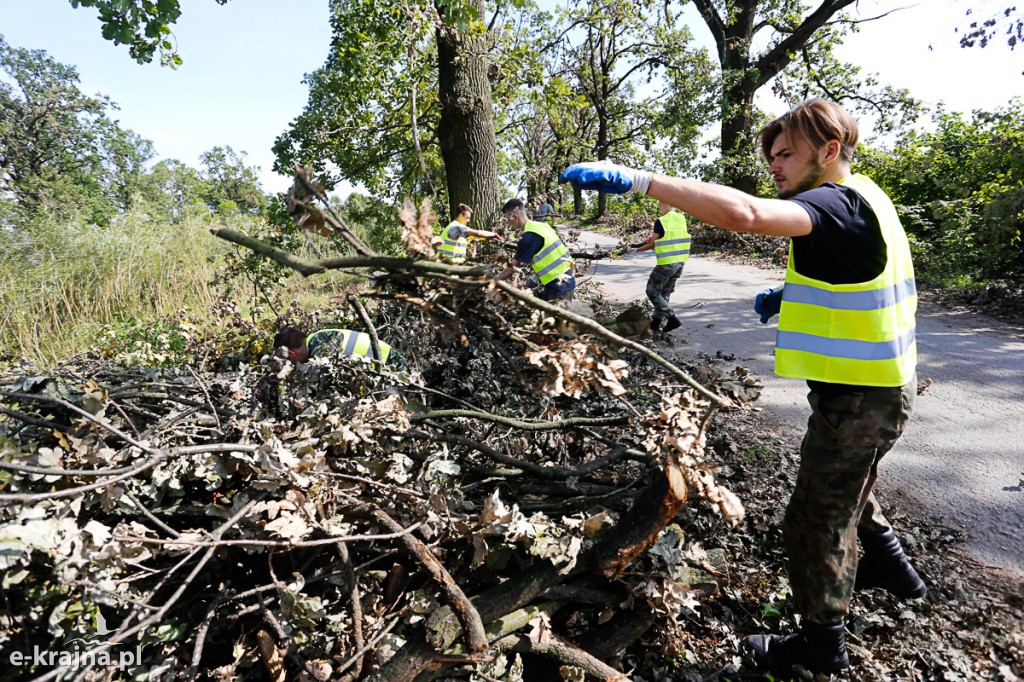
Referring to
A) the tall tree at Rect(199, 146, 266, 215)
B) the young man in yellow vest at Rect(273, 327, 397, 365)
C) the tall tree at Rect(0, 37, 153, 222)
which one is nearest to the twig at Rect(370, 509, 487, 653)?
the young man in yellow vest at Rect(273, 327, 397, 365)

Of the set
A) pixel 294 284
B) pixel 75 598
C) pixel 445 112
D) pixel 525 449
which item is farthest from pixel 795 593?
pixel 294 284

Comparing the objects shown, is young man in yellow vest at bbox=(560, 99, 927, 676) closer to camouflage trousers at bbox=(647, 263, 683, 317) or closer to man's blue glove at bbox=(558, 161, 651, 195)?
man's blue glove at bbox=(558, 161, 651, 195)

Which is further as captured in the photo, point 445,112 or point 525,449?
point 445,112

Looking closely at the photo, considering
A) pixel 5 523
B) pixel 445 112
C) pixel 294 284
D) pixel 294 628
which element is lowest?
pixel 294 628

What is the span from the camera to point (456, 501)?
2076 millimetres

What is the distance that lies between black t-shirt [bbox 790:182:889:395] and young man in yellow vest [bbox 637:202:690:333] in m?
4.58

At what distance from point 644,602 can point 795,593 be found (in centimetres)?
58

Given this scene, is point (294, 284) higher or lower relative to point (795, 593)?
higher

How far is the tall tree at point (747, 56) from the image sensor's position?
1360 centimetres

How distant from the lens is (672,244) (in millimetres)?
6191

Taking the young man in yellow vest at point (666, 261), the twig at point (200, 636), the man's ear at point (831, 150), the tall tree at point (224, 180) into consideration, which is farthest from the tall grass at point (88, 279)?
the tall tree at point (224, 180)

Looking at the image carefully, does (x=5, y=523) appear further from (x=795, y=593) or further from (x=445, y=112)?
(x=445, y=112)

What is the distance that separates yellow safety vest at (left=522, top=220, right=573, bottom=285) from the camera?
204 inches
